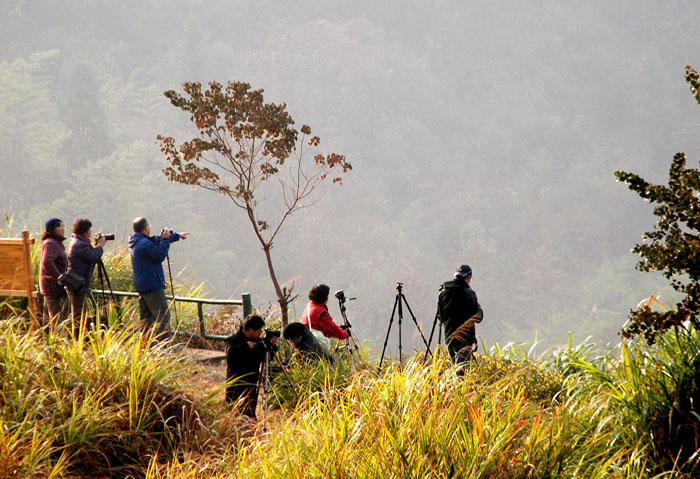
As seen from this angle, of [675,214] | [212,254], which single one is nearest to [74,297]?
[675,214]

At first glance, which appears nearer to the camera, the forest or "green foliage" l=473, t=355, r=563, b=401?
"green foliage" l=473, t=355, r=563, b=401

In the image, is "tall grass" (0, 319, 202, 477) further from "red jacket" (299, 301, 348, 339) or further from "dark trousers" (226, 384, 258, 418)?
"red jacket" (299, 301, 348, 339)

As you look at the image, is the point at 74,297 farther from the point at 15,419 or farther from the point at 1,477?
the point at 1,477

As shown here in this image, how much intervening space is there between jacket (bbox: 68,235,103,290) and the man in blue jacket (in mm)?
333

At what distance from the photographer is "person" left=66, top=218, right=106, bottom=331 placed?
20.9 ft

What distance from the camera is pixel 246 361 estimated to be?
15.2 feet

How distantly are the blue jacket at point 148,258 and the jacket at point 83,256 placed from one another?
0.33 m

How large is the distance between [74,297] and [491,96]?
268 feet

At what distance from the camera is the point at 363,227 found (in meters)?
69.6

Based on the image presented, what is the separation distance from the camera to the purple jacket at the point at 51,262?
21.4ft

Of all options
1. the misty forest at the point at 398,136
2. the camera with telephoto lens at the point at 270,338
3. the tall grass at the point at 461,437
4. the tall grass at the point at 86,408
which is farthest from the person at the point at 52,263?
the misty forest at the point at 398,136

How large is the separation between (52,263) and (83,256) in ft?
1.38

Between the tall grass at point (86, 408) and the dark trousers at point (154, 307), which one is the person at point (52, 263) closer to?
the dark trousers at point (154, 307)

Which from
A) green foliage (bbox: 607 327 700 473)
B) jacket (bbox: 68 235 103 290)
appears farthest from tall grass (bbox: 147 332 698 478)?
jacket (bbox: 68 235 103 290)
